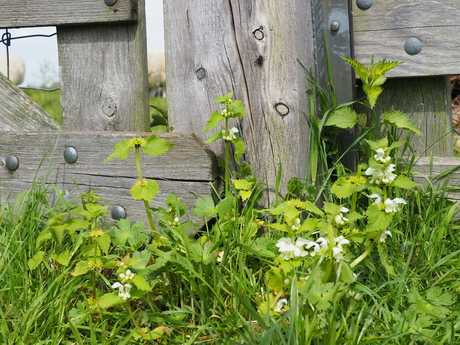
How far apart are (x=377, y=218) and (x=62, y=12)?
1.73 meters

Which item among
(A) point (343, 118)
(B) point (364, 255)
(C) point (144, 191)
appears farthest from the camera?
(A) point (343, 118)

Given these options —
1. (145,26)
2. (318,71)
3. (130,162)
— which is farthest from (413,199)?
(145,26)

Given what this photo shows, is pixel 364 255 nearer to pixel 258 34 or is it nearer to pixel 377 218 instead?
pixel 377 218

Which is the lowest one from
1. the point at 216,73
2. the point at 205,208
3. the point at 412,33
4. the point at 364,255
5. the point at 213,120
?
the point at 364,255

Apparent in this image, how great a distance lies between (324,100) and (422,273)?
2.86 ft

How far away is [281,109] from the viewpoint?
2193mm

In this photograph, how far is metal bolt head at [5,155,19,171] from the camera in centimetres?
257

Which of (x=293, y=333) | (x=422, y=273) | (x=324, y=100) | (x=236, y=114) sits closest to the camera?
(x=293, y=333)

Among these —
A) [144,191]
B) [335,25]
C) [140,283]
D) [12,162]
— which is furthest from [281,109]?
[12,162]

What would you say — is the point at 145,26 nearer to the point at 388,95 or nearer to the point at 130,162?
the point at 130,162

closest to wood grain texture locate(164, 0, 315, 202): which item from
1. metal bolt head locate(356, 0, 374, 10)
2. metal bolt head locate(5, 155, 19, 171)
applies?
→ metal bolt head locate(356, 0, 374, 10)

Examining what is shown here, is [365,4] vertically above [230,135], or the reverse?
[365,4]

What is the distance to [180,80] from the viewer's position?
7.54 feet

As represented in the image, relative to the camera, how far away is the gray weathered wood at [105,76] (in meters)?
2.36
